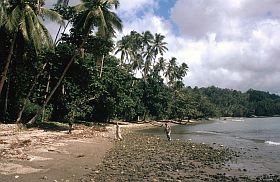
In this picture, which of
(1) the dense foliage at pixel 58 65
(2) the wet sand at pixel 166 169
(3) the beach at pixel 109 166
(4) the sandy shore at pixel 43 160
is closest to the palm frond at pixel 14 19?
(1) the dense foliage at pixel 58 65

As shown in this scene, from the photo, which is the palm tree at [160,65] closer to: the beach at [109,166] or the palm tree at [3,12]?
the palm tree at [3,12]

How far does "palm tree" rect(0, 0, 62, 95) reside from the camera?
3175 cm

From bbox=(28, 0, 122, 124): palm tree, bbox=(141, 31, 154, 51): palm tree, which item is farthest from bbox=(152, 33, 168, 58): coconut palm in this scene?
bbox=(28, 0, 122, 124): palm tree

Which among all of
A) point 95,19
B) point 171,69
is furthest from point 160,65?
point 95,19

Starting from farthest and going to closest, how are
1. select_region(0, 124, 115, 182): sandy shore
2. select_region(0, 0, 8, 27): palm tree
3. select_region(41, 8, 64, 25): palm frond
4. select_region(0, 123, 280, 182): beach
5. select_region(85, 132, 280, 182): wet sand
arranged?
select_region(41, 8, 64, 25): palm frond
select_region(0, 0, 8, 27): palm tree
select_region(85, 132, 280, 182): wet sand
select_region(0, 123, 280, 182): beach
select_region(0, 124, 115, 182): sandy shore

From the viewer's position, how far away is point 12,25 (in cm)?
3123

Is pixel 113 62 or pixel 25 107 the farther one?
pixel 113 62

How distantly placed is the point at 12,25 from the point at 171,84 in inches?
3655

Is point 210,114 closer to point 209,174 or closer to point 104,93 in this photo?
point 104,93

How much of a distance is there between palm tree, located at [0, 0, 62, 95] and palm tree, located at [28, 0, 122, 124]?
5115 mm

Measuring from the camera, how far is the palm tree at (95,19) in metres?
38.0

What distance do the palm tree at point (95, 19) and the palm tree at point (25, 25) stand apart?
5115 mm

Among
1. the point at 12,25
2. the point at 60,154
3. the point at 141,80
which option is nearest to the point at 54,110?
the point at 12,25

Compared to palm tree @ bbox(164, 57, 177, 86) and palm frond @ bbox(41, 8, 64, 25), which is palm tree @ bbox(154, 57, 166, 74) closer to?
palm tree @ bbox(164, 57, 177, 86)
